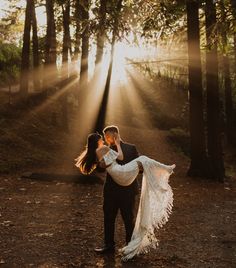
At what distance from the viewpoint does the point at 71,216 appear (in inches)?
430

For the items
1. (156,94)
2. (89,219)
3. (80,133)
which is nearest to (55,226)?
(89,219)

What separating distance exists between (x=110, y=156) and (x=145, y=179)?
2.55 feet

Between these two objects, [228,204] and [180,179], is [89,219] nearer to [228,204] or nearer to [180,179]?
[228,204]

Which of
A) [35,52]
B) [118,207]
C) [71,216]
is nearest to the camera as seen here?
[118,207]

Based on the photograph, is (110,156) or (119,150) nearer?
(110,156)

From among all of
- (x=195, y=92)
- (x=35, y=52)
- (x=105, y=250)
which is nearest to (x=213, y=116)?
(x=195, y=92)

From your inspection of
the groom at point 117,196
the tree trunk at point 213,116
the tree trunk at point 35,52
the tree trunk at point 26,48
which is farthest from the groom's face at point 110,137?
the tree trunk at point 35,52

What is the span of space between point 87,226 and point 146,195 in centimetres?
268

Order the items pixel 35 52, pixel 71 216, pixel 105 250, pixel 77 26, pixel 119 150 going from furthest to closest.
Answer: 1. pixel 35 52
2. pixel 77 26
3. pixel 71 216
4. pixel 105 250
5. pixel 119 150

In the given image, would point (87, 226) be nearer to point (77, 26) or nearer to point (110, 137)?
point (110, 137)

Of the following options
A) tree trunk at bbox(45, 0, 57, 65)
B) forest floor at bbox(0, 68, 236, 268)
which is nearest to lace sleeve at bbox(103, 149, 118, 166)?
forest floor at bbox(0, 68, 236, 268)

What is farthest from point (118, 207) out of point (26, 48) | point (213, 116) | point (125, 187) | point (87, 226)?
point (26, 48)

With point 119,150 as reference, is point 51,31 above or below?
above

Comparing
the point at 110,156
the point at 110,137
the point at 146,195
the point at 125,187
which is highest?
the point at 110,137
